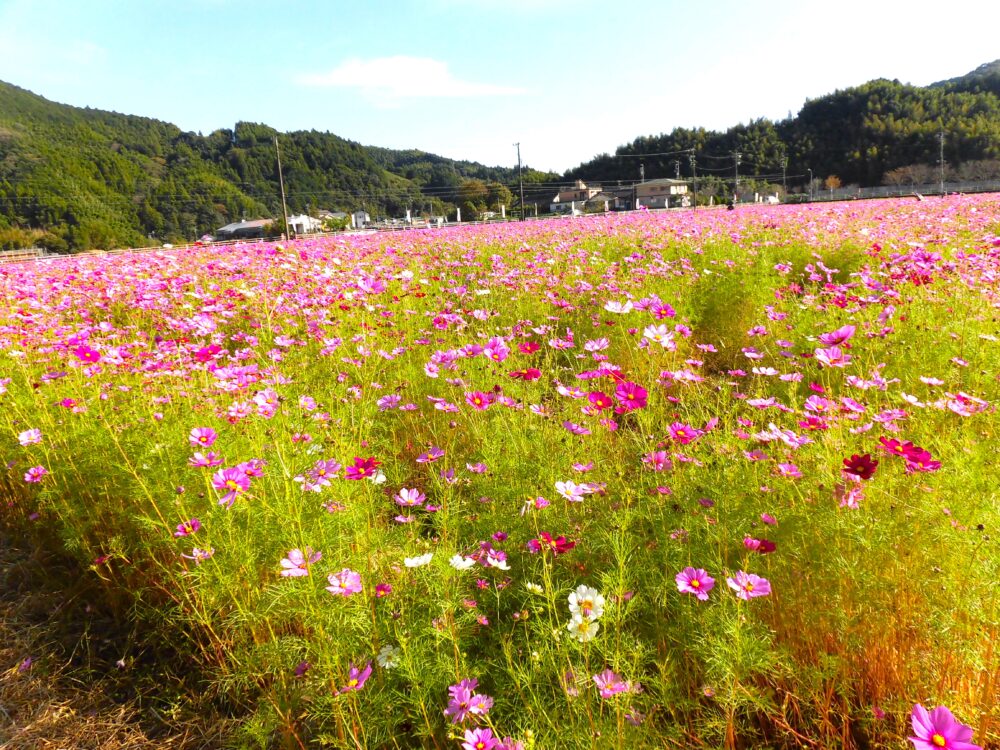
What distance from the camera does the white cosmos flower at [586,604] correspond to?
1073 millimetres

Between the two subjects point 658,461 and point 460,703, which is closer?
point 460,703

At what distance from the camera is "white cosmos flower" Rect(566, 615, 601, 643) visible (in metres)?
1.03

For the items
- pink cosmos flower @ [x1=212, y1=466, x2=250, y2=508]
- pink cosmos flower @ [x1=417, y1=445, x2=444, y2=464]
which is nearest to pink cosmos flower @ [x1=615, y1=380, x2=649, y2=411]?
pink cosmos flower @ [x1=417, y1=445, x2=444, y2=464]

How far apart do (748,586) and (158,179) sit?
9720 centimetres

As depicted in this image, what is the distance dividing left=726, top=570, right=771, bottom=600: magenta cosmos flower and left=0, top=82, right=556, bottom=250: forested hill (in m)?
62.2

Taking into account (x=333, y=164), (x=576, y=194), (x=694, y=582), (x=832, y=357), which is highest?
(x=333, y=164)

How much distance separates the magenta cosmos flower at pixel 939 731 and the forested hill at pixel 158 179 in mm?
62573

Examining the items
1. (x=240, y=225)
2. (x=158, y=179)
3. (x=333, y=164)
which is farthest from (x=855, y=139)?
(x=158, y=179)

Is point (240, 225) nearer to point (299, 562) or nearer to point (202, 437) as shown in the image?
point (202, 437)

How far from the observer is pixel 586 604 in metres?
1.10

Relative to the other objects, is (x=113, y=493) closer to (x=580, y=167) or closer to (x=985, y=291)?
(x=985, y=291)

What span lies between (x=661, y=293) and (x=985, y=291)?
2.02 metres

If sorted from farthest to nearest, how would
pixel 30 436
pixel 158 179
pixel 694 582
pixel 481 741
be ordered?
pixel 158 179 → pixel 30 436 → pixel 694 582 → pixel 481 741

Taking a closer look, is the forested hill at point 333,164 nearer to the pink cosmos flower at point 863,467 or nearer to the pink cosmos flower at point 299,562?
the pink cosmos flower at point 299,562
